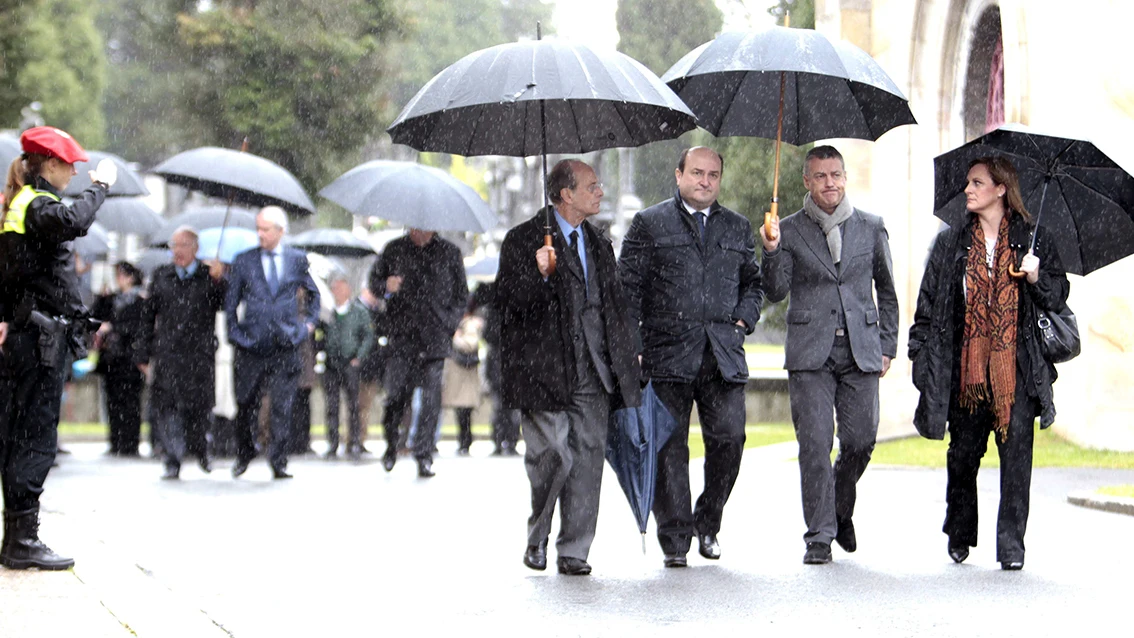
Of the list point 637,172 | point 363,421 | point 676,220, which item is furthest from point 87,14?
point 676,220

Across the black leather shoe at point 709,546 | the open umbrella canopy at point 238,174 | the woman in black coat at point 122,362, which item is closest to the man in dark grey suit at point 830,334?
the black leather shoe at point 709,546

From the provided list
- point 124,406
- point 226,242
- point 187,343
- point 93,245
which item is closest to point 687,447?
point 187,343

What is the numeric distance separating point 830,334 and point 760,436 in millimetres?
11712

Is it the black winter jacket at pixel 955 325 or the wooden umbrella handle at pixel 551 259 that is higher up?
the wooden umbrella handle at pixel 551 259

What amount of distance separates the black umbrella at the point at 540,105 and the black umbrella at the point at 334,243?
11.4 m

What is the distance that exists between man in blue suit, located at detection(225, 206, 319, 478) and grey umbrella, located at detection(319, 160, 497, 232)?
21.9 inches

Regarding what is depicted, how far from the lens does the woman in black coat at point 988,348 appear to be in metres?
8.00

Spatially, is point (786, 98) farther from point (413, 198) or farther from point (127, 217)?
point (127, 217)

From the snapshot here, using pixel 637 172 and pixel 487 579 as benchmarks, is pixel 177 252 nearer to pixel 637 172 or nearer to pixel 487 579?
pixel 487 579

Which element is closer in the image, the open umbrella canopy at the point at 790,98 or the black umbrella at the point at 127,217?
the open umbrella canopy at the point at 790,98

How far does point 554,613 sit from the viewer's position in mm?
6879

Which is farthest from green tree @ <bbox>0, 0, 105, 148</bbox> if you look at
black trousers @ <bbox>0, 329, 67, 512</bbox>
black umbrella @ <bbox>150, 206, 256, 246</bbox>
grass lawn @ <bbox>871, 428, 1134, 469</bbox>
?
black trousers @ <bbox>0, 329, 67, 512</bbox>

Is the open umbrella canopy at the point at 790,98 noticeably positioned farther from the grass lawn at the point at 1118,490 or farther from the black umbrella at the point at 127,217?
the black umbrella at the point at 127,217

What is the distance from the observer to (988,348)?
805 cm
